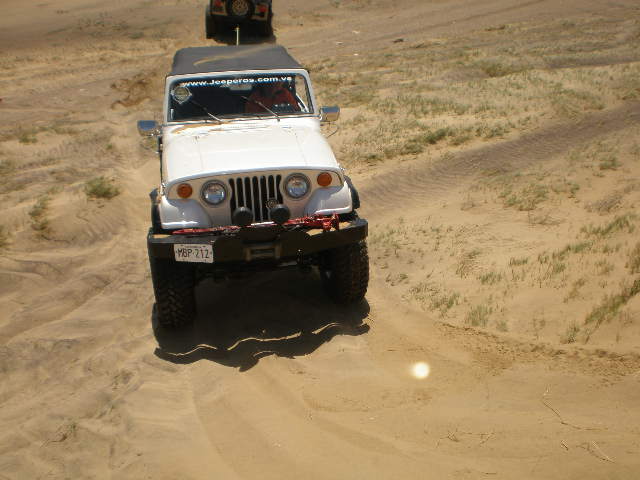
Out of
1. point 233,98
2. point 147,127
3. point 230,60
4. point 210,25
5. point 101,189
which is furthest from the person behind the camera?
point 210,25

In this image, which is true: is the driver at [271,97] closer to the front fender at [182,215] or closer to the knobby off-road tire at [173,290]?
the front fender at [182,215]

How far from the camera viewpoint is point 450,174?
31.4ft

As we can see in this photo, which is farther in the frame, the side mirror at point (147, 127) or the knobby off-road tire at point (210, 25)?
the knobby off-road tire at point (210, 25)

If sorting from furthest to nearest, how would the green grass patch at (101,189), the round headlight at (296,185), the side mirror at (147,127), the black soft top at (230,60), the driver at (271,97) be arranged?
the green grass patch at (101,189), the black soft top at (230,60), the driver at (271,97), the side mirror at (147,127), the round headlight at (296,185)

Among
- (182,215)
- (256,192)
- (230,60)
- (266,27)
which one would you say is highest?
(230,60)

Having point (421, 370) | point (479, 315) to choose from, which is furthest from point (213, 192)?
point (479, 315)

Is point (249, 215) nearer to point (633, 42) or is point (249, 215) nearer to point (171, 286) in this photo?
point (171, 286)

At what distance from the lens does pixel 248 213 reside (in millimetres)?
5086

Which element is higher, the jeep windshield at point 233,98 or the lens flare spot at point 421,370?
the jeep windshield at point 233,98

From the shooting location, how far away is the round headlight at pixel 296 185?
5.45 metres

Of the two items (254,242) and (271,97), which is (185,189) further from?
(271,97)

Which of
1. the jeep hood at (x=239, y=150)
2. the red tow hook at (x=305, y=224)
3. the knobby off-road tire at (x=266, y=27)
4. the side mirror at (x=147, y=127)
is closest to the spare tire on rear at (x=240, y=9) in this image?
the knobby off-road tire at (x=266, y=27)

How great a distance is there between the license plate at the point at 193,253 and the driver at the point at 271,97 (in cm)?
214

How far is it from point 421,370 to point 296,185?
1661 mm
